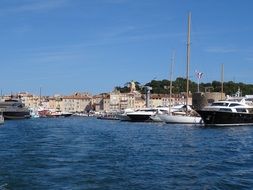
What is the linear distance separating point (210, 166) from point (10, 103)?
103 metres

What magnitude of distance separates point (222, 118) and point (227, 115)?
0.69 meters

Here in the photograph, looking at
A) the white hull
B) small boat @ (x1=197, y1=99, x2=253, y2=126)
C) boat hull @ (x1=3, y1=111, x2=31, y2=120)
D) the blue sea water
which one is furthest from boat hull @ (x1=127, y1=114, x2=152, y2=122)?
the blue sea water

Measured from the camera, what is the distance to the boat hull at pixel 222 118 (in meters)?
64.9

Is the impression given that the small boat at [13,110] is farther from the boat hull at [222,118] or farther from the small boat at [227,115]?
the small boat at [227,115]

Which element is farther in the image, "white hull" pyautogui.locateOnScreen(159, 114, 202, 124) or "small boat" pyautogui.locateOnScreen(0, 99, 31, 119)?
"small boat" pyautogui.locateOnScreen(0, 99, 31, 119)

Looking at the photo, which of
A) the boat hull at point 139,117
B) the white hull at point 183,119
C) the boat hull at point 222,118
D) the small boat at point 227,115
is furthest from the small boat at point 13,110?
the small boat at point 227,115

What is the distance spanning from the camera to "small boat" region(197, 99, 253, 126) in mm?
64875

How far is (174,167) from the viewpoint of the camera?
24.7 m

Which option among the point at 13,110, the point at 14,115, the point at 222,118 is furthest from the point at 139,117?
the point at 13,110

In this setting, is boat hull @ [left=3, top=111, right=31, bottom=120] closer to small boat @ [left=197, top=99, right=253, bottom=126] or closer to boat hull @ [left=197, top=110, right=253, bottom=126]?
boat hull @ [left=197, top=110, right=253, bottom=126]

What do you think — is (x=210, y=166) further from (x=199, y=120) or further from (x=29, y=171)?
(x=199, y=120)

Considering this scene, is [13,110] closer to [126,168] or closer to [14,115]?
[14,115]

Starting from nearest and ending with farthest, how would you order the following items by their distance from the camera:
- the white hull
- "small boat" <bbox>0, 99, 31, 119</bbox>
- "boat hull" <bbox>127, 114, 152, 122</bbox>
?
the white hull < "boat hull" <bbox>127, 114, 152, 122</bbox> < "small boat" <bbox>0, 99, 31, 119</bbox>

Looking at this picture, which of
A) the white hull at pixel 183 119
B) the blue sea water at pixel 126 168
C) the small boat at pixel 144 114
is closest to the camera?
the blue sea water at pixel 126 168
